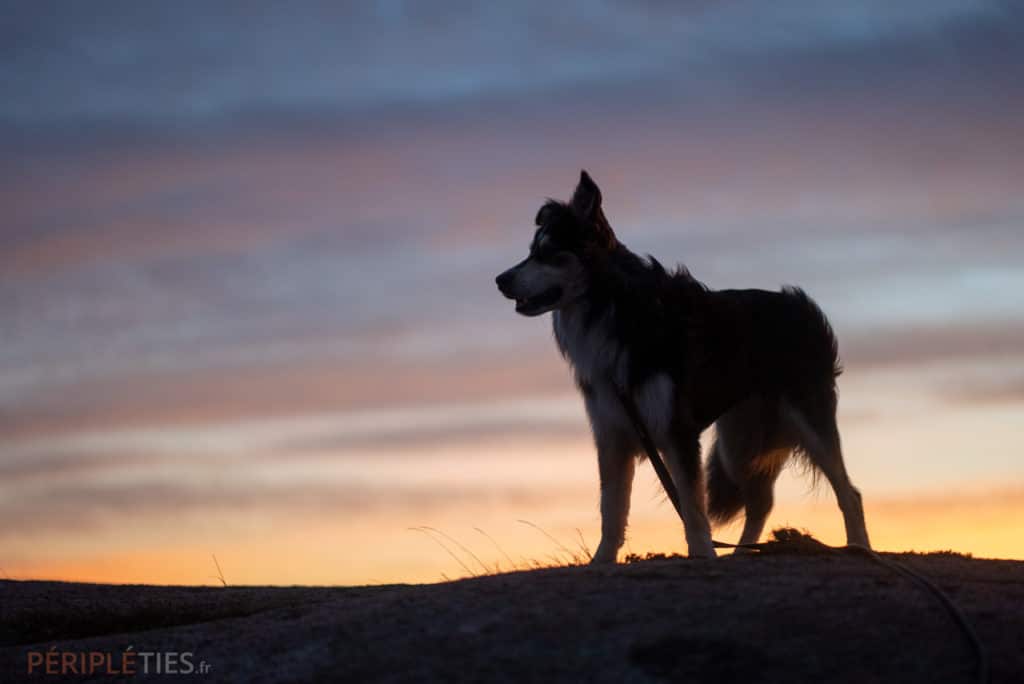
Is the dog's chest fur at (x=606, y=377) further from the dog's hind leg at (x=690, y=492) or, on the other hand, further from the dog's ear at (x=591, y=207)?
the dog's ear at (x=591, y=207)

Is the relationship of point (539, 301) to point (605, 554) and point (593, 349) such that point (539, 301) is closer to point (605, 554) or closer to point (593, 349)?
point (593, 349)

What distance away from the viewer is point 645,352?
984cm

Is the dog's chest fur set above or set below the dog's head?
below

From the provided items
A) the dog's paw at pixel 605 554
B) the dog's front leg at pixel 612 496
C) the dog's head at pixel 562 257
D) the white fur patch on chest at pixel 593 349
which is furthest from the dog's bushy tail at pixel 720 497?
the dog's head at pixel 562 257

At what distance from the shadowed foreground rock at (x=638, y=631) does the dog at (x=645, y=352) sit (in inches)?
52.7

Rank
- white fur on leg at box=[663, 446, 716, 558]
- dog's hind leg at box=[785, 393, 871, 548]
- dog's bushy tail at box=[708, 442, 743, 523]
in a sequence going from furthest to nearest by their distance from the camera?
1. dog's bushy tail at box=[708, 442, 743, 523]
2. dog's hind leg at box=[785, 393, 871, 548]
3. white fur on leg at box=[663, 446, 716, 558]

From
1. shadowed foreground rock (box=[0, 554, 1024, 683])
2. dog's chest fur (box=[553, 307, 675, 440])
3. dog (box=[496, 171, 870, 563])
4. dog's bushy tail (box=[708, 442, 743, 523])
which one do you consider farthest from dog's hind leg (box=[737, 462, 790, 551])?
shadowed foreground rock (box=[0, 554, 1024, 683])

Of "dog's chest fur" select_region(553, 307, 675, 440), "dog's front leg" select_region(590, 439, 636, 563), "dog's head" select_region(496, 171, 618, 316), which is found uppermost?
"dog's head" select_region(496, 171, 618, 316)

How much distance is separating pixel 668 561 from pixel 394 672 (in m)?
2.54

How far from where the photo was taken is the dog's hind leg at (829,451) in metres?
11.1

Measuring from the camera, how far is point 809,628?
6.73 metres

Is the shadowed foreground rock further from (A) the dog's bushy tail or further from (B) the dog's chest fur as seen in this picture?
(A) the dog's bushy tail

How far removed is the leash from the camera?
655 centimetres

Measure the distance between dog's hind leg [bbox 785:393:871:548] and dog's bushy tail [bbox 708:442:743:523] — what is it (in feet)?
2.38
